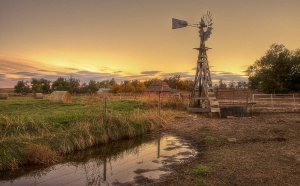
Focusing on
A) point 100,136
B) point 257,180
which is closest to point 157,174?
point 257,180

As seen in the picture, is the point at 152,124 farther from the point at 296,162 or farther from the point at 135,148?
the point at 296,162

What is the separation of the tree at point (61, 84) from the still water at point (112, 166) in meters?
80.7

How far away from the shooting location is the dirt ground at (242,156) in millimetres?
8062

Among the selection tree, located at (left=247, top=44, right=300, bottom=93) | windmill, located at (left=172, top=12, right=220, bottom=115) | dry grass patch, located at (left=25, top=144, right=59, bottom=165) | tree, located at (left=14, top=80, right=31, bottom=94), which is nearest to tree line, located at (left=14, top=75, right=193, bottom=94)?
tree, located at (left=14, top=80, right=31, bottom=94)

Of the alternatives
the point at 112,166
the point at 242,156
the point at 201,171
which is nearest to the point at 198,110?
the point at 242,156

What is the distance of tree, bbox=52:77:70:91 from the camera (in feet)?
298

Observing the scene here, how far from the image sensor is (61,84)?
93.2m

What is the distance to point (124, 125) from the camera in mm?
15828

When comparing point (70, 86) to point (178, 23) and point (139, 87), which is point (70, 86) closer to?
point (139, 87)

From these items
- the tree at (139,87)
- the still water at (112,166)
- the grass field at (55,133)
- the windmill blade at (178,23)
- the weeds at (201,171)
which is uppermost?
the windmill blade at (178,23)

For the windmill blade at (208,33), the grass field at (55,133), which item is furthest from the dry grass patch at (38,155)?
the windmill blade at (208,33)

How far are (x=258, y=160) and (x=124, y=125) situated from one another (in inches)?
308

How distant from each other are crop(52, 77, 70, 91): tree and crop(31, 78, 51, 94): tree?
1938 millimetres

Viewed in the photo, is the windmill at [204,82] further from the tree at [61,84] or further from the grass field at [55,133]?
the tree at [61,84]
